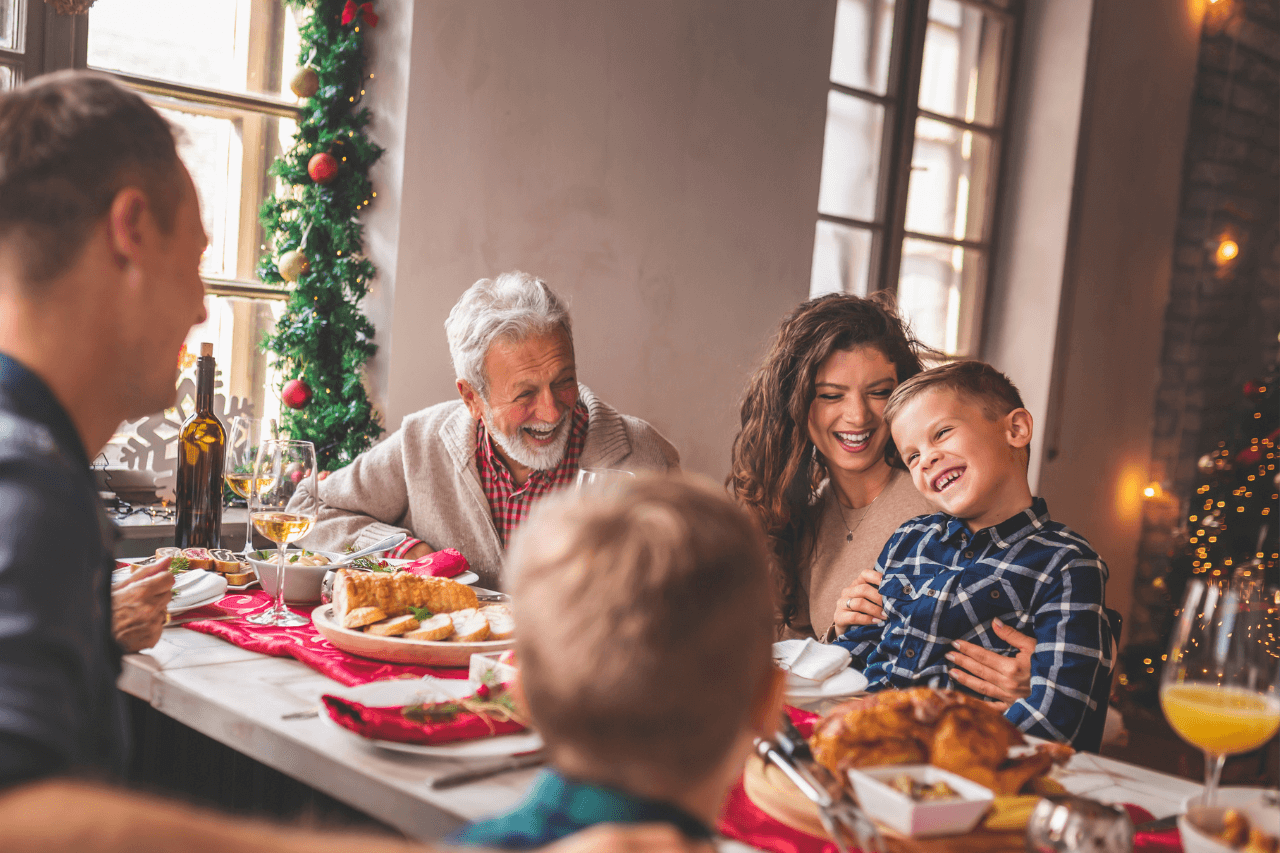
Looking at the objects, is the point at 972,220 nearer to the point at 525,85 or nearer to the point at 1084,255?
the point at 1084,255

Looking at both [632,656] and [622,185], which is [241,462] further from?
[622,185]

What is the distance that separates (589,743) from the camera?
64cm

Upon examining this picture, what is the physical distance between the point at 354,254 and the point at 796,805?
2.32 m

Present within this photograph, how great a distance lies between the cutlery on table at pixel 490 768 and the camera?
1.02 meters

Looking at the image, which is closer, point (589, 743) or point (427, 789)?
point (589, 743)

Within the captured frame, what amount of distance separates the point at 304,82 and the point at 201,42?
0.31m

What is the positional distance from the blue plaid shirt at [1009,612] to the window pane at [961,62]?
316 centimetres

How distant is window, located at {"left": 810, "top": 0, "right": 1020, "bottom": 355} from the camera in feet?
13.9


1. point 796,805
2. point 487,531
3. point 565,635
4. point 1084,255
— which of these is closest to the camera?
point 565,635

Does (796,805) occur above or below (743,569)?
below

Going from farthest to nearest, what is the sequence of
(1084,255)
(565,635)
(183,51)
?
(1084,255), (183,51), (565,635)

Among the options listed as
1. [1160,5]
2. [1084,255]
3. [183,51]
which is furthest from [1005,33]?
[183,51]

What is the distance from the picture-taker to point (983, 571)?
1.70m

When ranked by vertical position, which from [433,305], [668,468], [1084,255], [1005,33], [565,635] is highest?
[1005,33]
